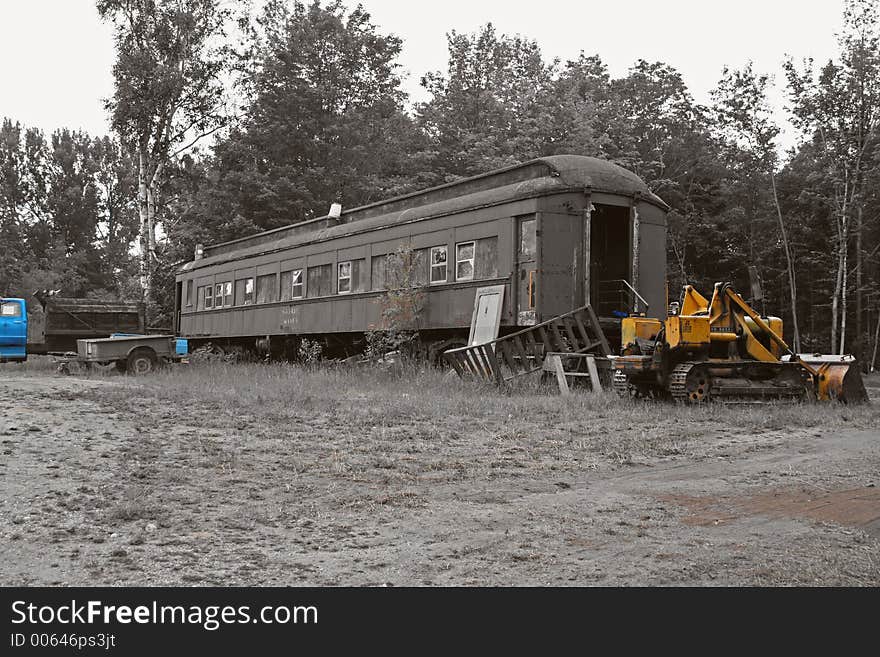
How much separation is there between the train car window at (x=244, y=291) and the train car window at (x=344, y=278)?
16.5 feet

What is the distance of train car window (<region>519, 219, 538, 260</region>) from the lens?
1441 cm

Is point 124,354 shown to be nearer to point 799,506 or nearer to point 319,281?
point 319,281

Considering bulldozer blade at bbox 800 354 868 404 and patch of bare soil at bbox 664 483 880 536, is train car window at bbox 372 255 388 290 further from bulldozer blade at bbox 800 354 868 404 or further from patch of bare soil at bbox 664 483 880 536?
patch of bare soil at bbox 664 483 880 536

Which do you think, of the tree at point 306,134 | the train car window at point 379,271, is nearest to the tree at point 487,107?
the tree at point 306,134

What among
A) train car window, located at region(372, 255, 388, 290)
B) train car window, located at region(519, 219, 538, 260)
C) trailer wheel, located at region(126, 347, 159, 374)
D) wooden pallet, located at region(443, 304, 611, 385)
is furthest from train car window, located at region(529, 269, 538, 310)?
trailer wheel, located at region(126, 347, 159, 374)

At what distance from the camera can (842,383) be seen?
12.4m

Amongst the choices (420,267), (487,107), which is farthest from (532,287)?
(487,107)

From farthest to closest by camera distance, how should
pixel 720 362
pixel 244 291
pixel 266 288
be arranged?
pixel 244 291 < pixel 266 288 < pixel 720 362

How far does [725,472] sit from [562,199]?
8.06m

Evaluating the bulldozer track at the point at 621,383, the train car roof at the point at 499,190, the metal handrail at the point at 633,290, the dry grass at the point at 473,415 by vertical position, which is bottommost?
the dry grass at the point at 473,415

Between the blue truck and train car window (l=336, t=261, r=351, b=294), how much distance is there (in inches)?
142

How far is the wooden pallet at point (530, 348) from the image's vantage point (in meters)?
13.8

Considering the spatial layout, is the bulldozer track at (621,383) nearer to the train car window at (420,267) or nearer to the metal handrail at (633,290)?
the metal handrail at (633,290)

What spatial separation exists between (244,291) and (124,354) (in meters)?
6.10
